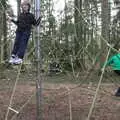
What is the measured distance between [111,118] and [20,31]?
251 centimetres

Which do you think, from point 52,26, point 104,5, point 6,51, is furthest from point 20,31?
point 104,5

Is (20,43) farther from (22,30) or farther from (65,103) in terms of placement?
(65,103)

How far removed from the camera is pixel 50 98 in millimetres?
10391

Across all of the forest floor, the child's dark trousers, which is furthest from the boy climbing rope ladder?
the forest floor

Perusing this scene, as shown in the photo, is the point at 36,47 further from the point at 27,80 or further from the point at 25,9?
the point at 27,80

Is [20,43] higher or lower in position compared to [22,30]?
lower

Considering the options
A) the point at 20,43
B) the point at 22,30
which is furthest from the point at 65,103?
the point at 22,30

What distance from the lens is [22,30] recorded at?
22.6ft

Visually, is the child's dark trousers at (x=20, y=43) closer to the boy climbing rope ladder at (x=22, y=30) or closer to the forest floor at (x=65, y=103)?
the boy climbing rope ladder at (x=22, y=30)

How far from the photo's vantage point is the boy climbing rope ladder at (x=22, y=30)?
6.45 m

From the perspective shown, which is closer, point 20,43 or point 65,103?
point 20,43

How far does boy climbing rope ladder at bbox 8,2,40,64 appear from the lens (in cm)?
645

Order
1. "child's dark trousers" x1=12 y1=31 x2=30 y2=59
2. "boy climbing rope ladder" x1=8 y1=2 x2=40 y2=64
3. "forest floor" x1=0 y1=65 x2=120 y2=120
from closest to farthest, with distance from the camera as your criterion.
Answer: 1. "boy climbing rope ladder" x1=8 y1=2 x2=40 y2=64
2. "child's dark trousers" x1=12 y1=31 x2=30 y2=59
3. "forest floor" x1=0 y1=65 x2=120 y2=120

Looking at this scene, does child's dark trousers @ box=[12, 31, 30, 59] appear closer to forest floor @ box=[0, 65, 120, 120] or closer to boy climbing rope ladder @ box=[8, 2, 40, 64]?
boy climbing rope ladder @ box=[8, 2, 40, 64]
